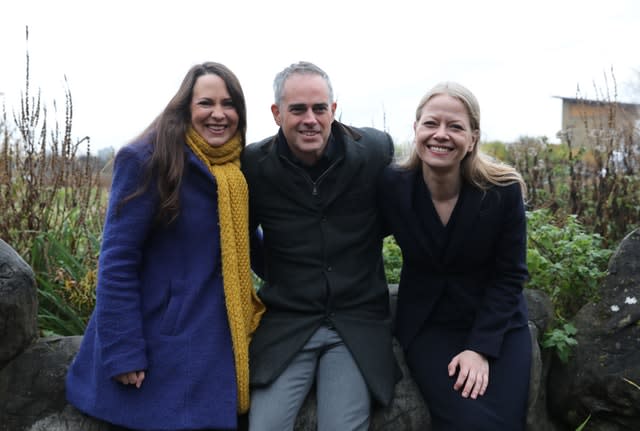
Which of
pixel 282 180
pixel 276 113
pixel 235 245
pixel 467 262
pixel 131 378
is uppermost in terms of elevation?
pixel 276 113

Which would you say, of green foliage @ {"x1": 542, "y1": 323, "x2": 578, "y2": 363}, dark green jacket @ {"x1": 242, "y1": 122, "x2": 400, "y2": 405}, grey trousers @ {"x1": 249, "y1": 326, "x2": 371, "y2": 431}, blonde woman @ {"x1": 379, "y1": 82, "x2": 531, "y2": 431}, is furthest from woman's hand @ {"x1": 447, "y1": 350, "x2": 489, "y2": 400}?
green foliage @ {"x1": 542, "y1": 323, "x2": 578, "y2": 363}

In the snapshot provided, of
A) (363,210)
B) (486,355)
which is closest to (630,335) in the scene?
(486,355)

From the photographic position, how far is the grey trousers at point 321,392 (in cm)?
272

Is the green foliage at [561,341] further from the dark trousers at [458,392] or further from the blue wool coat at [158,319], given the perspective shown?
the blue wool coat at [158,319]

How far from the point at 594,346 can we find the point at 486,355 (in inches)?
35.9

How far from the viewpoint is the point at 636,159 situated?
215 inches

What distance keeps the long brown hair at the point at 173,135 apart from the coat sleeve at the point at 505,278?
1.31m

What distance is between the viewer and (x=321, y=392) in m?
2.82

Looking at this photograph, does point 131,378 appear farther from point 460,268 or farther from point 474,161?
point 474,161

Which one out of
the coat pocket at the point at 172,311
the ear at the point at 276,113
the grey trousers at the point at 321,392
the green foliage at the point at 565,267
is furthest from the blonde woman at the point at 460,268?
the coat pocket at the point at 172,311

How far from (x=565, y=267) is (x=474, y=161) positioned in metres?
1.24

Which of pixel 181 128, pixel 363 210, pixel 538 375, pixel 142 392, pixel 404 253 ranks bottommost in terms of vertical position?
pixel 538 375

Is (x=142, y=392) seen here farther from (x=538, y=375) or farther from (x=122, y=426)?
(x=538, y=375)

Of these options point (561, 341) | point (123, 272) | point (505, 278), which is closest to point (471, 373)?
point (505, 278)
